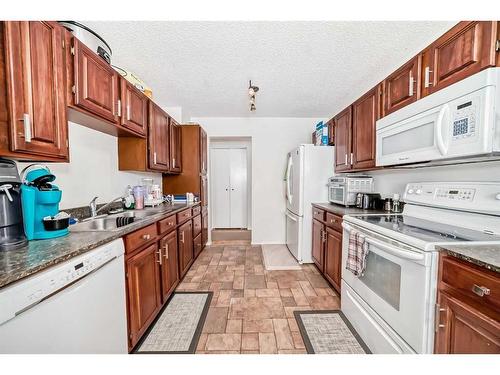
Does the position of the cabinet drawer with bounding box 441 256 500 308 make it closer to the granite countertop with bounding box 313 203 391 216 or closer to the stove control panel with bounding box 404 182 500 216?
the stove control panel with bounding box 404 182 500 216

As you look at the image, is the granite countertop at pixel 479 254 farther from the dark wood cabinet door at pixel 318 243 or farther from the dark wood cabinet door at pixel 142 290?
the dark wood cabinet door at pixel 142 290

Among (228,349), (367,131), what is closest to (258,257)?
(228,349)

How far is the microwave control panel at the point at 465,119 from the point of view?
1.03 metres

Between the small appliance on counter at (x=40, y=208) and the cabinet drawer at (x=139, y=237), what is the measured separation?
33 centimetres

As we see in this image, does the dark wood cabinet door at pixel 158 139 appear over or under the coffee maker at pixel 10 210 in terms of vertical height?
over

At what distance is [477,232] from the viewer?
1.16 meters

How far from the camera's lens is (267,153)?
383 centimetres

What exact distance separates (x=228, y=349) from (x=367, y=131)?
2.31 meters

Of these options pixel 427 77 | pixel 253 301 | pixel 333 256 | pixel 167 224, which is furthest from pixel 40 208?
pixel 427 77

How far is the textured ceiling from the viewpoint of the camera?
1540 millimetres

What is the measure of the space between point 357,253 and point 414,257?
0.54 m

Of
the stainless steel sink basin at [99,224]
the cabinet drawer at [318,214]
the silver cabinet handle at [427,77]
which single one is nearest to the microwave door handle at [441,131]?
the silver cabinet handle at [427,77]

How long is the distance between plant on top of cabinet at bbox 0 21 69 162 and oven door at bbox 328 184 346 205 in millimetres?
2560
